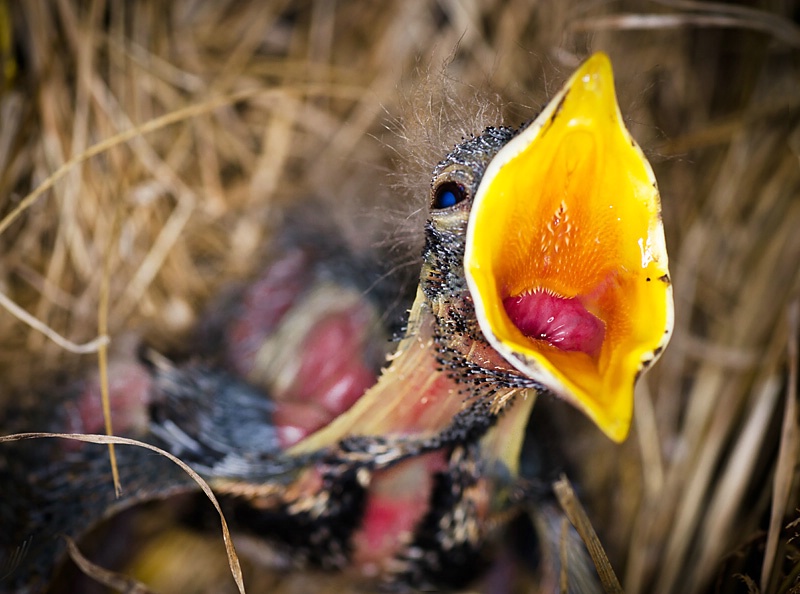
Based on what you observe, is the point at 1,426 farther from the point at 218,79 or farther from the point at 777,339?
the point at 777,339

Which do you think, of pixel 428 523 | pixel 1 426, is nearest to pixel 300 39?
pixel 1 426

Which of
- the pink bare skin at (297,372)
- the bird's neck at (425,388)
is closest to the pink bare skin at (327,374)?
the pink bare skin at (297,372)

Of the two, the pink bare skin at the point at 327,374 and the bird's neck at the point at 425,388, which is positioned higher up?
the bird's neck at the point at 425,388

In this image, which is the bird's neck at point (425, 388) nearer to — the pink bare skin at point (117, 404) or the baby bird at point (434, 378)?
the baby bird at point (434, 378)

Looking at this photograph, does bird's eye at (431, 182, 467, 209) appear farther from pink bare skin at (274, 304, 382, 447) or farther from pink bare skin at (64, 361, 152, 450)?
pink bare skin at (64, 361, 152, 450)

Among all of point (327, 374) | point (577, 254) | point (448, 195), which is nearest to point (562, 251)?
point (577, 254)

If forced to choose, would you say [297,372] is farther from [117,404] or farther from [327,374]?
[117,404]
